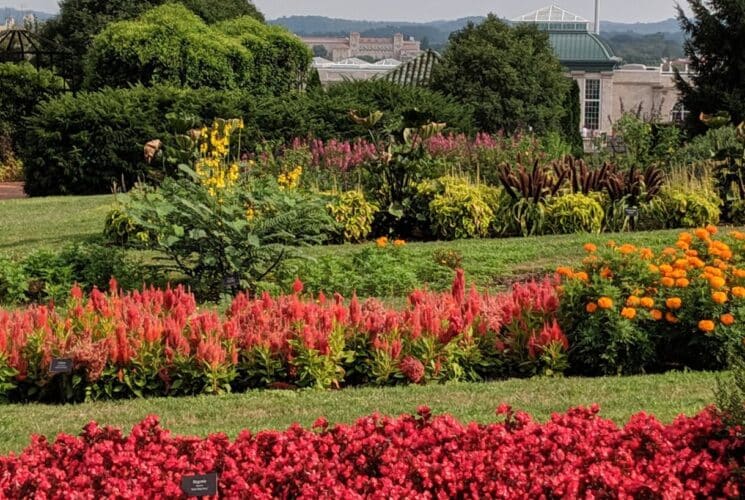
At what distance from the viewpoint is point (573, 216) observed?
12.3 metres

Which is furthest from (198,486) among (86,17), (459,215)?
(86,17)

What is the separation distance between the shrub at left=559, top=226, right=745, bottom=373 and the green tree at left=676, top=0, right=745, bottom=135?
18.7m

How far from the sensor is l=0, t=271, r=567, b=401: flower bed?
20.6ft

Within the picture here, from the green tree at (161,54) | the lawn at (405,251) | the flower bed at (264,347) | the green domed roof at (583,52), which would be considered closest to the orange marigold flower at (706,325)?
the flower bed at (264,347)

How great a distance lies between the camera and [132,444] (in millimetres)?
4473

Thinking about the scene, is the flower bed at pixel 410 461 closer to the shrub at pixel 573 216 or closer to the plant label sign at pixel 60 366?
the plant label sign at pixel 60 366

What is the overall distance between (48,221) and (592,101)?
3490cm

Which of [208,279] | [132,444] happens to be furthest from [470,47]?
[132,444]

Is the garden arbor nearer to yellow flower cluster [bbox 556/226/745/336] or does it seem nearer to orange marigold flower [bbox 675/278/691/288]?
yellow flower cluster [bbox 556/226/745/336]

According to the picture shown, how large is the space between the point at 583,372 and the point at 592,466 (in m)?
2.57

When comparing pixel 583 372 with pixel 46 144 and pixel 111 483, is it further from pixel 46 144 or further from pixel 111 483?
pixel 46 144

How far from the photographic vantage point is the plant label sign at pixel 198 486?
3979mm

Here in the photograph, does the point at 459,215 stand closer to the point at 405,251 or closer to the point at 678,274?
the point at 405,251

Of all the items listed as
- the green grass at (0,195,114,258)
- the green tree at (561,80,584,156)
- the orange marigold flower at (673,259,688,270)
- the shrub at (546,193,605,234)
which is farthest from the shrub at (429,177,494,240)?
the green tree at (561,80,584,156)
